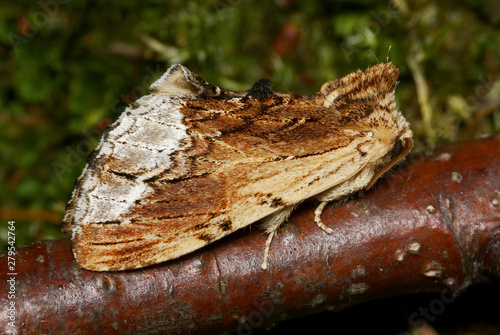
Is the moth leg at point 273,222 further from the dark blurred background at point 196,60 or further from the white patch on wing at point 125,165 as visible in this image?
the dark blurred background at point 196,60

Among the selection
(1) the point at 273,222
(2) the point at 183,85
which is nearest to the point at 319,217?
(1) the point at 273,222

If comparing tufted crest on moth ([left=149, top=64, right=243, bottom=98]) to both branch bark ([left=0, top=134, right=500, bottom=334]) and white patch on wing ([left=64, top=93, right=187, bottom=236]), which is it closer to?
white patch on wing ([left=64, top=93, right=187, bottom=236])

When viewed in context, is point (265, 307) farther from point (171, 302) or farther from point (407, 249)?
point (407, 249)

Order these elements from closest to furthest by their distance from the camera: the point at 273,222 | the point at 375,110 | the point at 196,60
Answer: the point at 273,222
the point at 375,110
the point at 196,60

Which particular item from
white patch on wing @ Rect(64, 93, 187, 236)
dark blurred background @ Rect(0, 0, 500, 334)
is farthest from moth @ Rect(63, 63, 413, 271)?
dark blurred background @ Rect(0, 0, 500, 334)

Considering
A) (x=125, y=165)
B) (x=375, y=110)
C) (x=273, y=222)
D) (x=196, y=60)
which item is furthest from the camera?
(x=196, y=60)

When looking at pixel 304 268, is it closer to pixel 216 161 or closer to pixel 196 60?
pixel 216 161

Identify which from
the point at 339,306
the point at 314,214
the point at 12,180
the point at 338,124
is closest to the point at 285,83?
the point at 338,124
